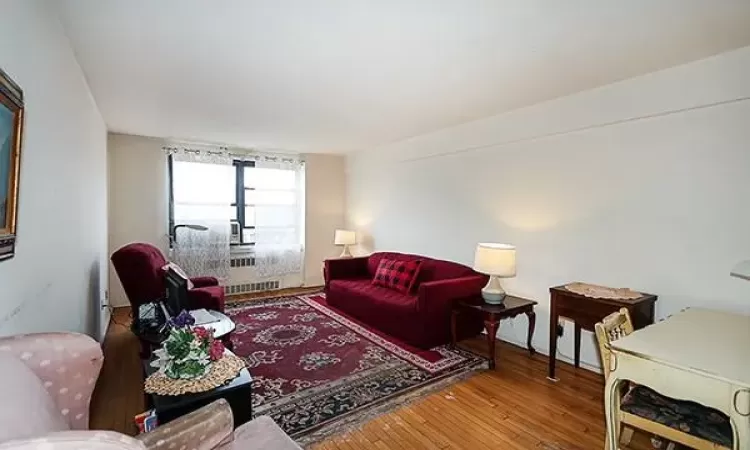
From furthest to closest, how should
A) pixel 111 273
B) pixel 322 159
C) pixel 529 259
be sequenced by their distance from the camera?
pixel 322 159, pixel 111 273, pixel 529 259

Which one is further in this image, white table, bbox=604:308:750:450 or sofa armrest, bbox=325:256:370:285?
A: sofa armrest, bbox=325:256:370:285

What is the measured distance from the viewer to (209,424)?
4.08 feet

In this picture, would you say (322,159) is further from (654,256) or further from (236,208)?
(654,256)

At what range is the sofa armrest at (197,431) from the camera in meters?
1.12

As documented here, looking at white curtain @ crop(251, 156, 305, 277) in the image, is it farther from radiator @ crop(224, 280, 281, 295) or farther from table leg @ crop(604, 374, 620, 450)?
table leg @ crop(604, 374, 620, 450)

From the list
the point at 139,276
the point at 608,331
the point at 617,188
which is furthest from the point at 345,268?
the point at 608,331

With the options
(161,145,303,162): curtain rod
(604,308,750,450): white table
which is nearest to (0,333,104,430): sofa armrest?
(604,308,750,450): white table

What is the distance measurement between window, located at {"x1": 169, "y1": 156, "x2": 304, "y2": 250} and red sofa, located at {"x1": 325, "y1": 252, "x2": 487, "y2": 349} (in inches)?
66.4

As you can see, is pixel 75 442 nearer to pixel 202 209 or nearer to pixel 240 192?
pixel 202 209

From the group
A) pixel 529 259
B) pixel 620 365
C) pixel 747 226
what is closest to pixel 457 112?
pixel 529 259

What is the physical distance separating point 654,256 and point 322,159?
4953mm

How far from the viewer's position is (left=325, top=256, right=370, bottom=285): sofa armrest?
5.11 meters

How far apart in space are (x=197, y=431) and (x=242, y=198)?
5.00m

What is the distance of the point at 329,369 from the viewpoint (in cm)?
310
